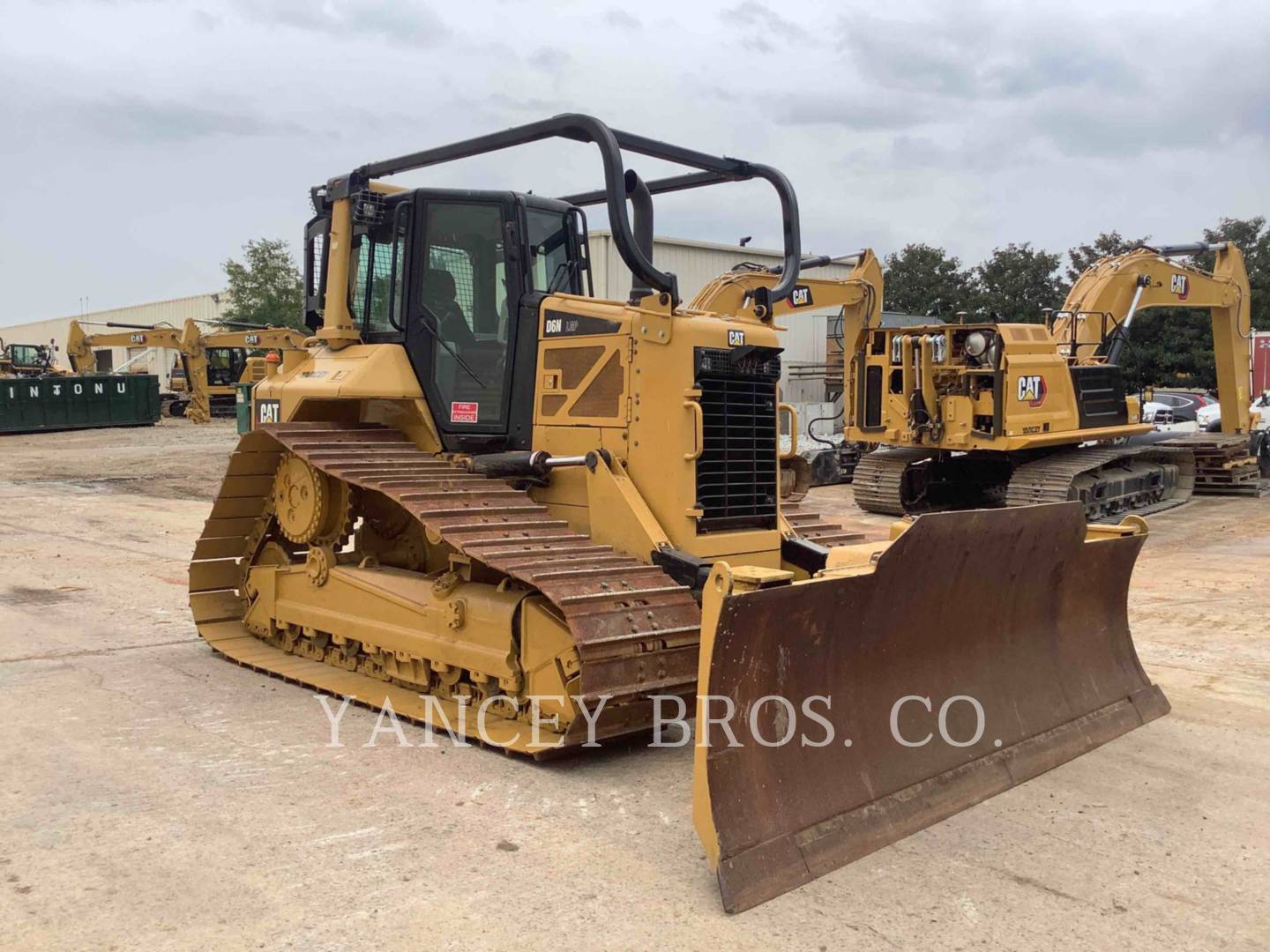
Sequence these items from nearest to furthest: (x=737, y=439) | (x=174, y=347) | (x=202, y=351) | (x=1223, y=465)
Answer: (x=737, y=439) < (x=1223, y=465) < (x=202, y=351) < (x=174, y=347)

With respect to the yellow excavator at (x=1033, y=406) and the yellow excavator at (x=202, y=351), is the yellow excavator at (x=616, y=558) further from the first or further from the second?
the yellow excavator at (x=202, y=351)

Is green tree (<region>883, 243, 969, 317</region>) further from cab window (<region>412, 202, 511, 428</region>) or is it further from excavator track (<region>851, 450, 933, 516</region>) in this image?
cab window (<region>412, 202, 511, 428</region>)

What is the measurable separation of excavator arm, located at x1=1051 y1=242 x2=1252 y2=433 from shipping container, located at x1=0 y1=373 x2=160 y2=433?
25439 millimetres

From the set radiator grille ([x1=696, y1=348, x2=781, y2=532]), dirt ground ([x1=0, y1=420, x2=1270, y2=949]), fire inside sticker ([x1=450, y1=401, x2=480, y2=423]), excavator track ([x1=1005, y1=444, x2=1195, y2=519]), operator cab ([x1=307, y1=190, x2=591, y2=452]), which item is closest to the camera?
dirt ground ([x1=0, y1=420, x2=1270, y2=949])

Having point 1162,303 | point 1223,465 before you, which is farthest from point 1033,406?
point 1223,465

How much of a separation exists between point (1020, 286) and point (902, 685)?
41791 mm

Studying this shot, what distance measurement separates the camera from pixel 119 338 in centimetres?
3497

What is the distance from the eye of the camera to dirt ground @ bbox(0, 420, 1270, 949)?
139 inches

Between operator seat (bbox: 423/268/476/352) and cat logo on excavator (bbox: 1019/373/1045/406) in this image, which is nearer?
operator seat (bbox: 423/268/476/352)

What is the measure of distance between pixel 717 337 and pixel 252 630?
3.79 metres

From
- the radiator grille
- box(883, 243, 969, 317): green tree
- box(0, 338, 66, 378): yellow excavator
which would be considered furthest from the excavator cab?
the radiator grille

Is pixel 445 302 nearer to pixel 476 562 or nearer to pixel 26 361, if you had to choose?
pixel 476 562

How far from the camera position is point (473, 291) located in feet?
21.1

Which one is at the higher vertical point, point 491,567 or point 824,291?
point 824,291
